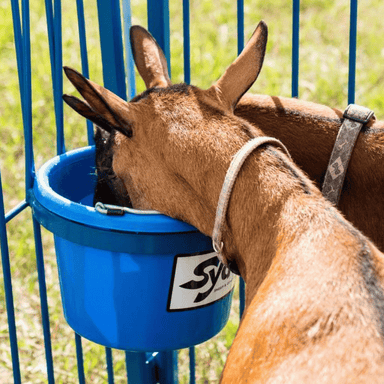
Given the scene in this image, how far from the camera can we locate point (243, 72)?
1892 mm

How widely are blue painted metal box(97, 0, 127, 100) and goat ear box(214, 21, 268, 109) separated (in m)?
0.50

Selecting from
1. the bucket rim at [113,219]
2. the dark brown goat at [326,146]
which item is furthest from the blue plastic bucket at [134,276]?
the dark brown goat at [326,146]

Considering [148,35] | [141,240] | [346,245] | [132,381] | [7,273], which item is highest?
[148,35]

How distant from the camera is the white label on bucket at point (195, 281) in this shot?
181 centimetres

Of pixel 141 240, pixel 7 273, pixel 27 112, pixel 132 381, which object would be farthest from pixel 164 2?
pixel 132 381

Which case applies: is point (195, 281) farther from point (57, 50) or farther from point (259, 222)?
point (57, 50)

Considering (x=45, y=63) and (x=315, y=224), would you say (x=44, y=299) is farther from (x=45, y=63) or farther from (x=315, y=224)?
(x=45, y=63)

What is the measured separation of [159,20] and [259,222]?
39.1 inches

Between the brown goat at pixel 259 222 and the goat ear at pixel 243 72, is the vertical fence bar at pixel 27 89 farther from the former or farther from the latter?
the goat ear at pixel 243 72

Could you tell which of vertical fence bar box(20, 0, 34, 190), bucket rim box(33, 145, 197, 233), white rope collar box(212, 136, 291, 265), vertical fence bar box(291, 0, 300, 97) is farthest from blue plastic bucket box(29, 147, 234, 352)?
vertical fence bar box(291, 0, 300, 97)

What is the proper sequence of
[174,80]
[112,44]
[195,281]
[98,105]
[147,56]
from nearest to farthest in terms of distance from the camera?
[98,105]
[195,281]
[147,56]
[112,44]
[174,80]

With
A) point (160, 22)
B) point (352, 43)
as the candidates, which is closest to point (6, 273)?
point (160, 22)

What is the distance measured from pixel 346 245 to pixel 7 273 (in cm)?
130

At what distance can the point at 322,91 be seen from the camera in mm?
4789
